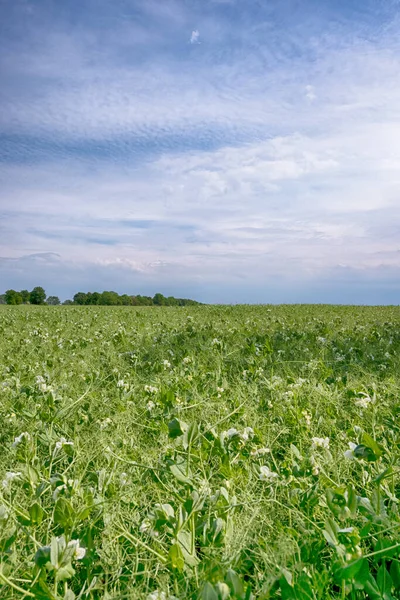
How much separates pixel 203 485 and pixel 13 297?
168 ft

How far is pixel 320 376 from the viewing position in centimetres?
536

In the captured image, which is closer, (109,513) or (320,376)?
(109,513)

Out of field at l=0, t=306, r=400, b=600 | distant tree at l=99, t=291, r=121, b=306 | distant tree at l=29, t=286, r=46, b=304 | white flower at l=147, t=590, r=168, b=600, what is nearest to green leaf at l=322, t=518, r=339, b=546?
field at l=0, t=306, r=400, b=600

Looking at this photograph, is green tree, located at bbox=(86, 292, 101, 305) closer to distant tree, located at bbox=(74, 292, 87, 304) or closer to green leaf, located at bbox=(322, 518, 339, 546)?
distant tree, located at bbox=(74, 292, 87, 304)

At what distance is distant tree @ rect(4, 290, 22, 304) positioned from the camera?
4919 centimetres

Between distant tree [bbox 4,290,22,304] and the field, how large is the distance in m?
45.8

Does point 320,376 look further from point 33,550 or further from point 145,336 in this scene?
point 145,336

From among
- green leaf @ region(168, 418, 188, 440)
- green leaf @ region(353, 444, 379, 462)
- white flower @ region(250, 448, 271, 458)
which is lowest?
white flower @ region(250, 448, 271, 458)

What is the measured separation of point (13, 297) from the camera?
49.9 metres

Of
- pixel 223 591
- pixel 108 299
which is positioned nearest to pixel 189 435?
pixel 223 591

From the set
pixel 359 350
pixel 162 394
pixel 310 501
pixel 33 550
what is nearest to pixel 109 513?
pixel 33 550

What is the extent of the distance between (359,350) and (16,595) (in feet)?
19.7

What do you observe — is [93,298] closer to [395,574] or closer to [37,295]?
[37,295]

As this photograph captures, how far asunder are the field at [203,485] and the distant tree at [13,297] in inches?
1804
